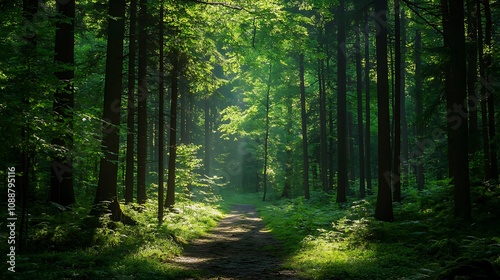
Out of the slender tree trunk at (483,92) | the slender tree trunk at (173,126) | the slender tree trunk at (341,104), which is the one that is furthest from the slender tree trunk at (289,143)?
the slender tree trunk at (483,92)

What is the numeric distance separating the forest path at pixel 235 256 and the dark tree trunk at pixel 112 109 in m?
3.28

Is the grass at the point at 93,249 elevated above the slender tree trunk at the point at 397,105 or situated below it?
below

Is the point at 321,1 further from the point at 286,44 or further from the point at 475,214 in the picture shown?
the point at 475,214

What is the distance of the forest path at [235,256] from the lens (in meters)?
8.87

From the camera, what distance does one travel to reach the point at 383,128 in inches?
590

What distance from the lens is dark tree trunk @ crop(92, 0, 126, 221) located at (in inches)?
499

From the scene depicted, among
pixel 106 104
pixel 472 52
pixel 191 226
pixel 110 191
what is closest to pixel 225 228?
pixel 191 226

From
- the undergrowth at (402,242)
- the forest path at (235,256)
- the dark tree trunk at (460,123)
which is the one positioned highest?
the dark tree trunk at (460,123)

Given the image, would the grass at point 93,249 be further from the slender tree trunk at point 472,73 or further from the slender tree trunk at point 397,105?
the slender tree trunk at point 472,73

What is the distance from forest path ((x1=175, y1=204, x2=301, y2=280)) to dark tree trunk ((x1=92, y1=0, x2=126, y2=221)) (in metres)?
3.28

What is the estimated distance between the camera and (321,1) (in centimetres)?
1709

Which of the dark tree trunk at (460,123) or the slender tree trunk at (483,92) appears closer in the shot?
the dark tree trunk at (460,123)

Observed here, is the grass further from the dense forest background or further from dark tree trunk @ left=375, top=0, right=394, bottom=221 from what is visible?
dark tree trunk @ left=375, top=0, right=394, bottom=221

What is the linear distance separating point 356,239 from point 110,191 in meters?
8.57
